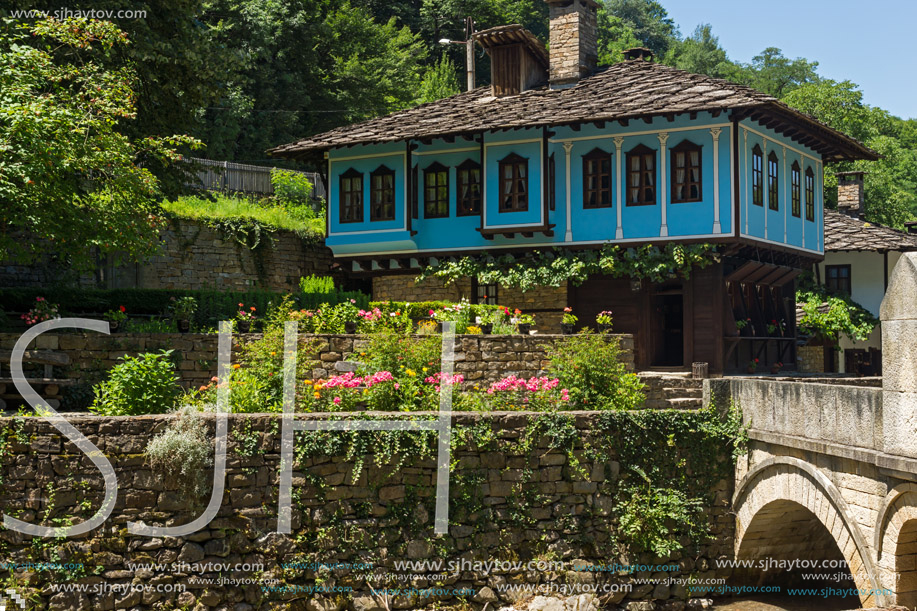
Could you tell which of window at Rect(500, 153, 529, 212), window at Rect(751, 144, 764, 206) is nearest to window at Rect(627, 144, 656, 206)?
window at Rect(751, 144, 764, 206)

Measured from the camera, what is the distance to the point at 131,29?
1797cm

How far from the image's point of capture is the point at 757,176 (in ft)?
66.7

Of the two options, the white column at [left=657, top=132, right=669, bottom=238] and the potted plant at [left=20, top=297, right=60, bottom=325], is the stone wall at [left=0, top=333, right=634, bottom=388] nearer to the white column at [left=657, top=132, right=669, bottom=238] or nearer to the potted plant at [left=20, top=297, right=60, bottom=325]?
the potted plant at [left=20, top=297, right=60, bottom=325]

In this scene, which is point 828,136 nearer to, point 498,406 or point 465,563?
point 498,406

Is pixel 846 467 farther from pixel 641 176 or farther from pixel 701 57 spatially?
pixel 701 57

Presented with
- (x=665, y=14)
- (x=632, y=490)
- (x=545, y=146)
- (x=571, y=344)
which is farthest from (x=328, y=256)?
(x=665, y=14)

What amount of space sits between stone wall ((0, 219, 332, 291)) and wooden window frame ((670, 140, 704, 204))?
10077 mm

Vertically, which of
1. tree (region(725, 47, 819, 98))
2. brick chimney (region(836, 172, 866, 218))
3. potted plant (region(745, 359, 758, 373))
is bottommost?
potted plant (region(745, 359, 758, 373))

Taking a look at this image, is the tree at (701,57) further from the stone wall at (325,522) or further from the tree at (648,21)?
the stone wall at (325,522)

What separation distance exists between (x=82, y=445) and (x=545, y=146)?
12.6 metres

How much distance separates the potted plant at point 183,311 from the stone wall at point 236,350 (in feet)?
2.85

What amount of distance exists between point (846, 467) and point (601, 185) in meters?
10.2

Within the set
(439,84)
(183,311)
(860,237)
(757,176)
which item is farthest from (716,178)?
(439,84)

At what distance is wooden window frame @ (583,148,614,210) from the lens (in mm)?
20641
